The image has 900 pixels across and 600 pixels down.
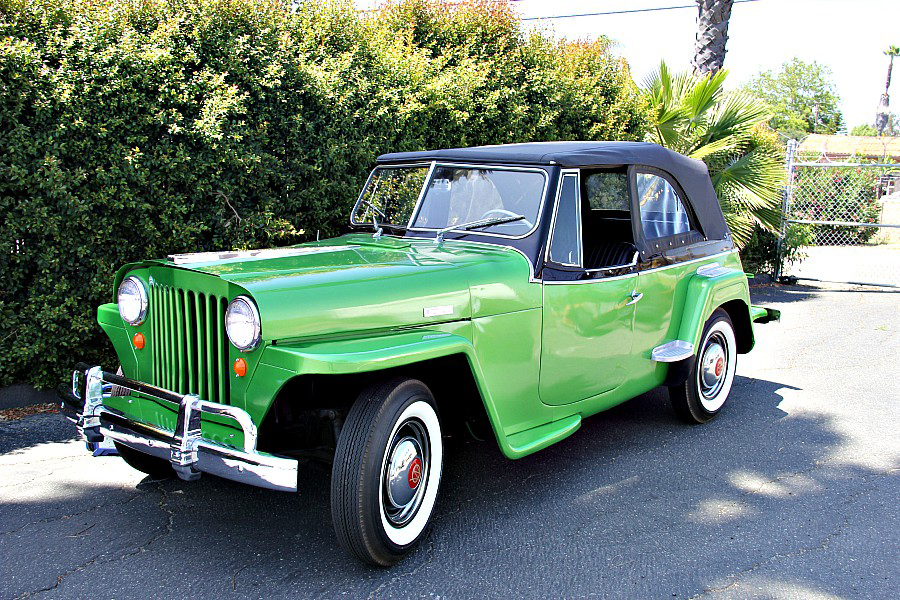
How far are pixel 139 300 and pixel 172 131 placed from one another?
2392 millimetres

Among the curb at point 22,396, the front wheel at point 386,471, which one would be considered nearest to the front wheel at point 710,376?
the front wheel at point 386,471

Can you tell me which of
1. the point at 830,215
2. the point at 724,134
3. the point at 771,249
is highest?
the point at 724,134

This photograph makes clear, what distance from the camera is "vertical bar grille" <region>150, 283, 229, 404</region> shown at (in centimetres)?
310

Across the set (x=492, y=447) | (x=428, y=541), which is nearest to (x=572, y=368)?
(x=492, y=447)

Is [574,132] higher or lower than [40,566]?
higher

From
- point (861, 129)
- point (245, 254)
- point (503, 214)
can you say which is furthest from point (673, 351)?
point (861, 129)

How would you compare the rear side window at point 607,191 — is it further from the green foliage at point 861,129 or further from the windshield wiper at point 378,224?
the green foliage at point 861,129

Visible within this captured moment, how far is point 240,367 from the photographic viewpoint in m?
2.98

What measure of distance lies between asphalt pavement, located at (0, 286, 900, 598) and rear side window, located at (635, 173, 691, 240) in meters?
1.33

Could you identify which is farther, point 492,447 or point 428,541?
point 492,447

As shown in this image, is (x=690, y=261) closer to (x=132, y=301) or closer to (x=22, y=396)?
(x=132, y=301)

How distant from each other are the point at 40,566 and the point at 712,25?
11875 millimetres

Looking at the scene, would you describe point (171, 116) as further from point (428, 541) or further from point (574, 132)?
point (574, 132)

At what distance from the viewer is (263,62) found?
601cm
